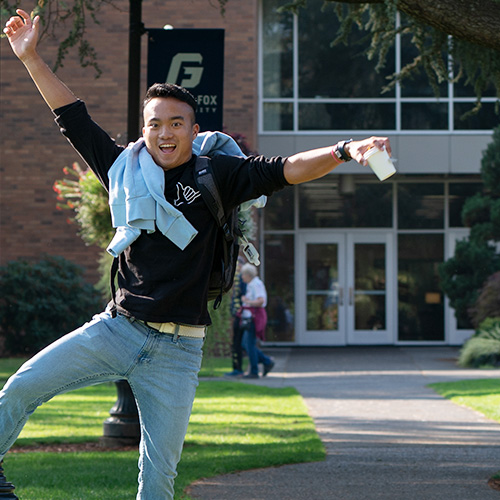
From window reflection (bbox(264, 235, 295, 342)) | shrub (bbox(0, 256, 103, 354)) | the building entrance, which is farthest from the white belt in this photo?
the building entrance

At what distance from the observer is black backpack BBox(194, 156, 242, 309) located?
3.81 metres

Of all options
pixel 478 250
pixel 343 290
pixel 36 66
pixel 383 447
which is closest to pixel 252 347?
pixel 478 250

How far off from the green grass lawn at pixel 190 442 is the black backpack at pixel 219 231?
225 centimetres

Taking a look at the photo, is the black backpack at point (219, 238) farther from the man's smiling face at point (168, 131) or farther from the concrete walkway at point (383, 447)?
the concrete walkway at point (383, 447)

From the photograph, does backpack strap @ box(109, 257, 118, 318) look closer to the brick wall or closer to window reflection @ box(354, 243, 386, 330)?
the brick wall

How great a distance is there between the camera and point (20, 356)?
62.0 ft

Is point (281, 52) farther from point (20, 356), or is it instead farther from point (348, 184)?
point (20, 356)

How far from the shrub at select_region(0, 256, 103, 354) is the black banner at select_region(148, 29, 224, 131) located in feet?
36.9

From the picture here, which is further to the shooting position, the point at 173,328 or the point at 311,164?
the point at 173,328

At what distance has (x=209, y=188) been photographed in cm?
379

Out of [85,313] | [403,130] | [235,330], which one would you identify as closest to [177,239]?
[235,330]

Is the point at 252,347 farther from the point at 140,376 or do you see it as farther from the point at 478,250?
Result: the point at 140,376

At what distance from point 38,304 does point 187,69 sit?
11.5m

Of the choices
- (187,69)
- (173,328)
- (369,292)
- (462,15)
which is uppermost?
(187,69)
